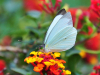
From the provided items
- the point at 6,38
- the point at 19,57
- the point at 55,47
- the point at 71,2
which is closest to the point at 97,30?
the point at 55,47

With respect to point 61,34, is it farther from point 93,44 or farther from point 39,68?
point 93,44

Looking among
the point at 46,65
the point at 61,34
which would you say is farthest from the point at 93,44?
the point at 46,65

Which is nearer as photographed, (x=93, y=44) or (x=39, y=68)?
(x=39, y=68)

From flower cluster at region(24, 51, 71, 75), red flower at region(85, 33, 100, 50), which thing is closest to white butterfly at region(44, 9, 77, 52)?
flower cluster at region(24, 51, 71, 75)

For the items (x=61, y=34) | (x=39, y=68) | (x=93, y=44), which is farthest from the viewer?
(x=93, y=44)

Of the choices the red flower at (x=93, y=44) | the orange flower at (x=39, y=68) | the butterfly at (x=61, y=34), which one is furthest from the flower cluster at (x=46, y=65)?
the red flower at (x=93, y=44)

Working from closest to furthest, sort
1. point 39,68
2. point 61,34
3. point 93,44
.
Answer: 1. point 39,68
2. point 61,34
3. point 93,44

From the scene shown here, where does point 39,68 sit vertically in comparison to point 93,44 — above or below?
below

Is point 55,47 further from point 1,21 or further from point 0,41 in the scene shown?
point 1,21
